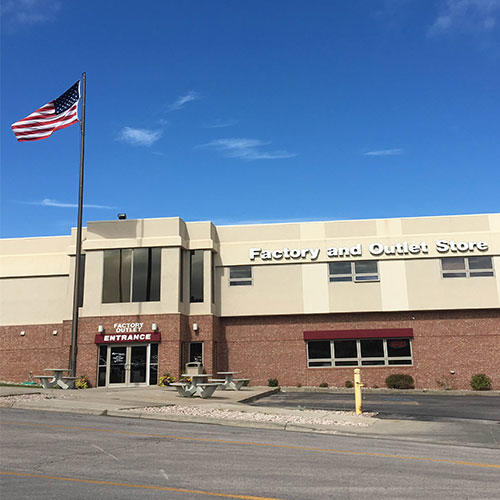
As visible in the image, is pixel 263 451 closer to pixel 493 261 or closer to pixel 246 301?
pixel 246 301

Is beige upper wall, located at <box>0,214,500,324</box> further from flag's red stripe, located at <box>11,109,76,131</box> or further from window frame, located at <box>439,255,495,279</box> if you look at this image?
flag's red stripe, located at <box>11,109,76,131</box>

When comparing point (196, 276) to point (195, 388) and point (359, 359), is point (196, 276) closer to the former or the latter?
point (195, 388)

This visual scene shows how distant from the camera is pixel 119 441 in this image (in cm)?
1066

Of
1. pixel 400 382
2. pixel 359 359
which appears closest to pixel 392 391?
pixel 400 382

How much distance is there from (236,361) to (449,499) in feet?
74.5

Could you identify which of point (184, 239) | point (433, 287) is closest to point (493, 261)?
point (433, 287)

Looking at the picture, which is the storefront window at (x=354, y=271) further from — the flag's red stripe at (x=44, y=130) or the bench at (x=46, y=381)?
the flag's red stripe at (x=44, y=130)

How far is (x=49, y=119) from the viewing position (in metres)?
25.0

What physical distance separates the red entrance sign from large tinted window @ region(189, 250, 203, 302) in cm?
292

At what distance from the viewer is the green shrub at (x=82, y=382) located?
25.8 metres

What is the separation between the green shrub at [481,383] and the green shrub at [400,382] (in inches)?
114

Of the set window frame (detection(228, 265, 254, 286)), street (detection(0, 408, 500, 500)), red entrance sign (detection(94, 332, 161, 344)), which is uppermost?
window frame (detection(228, 265, 254, 286))

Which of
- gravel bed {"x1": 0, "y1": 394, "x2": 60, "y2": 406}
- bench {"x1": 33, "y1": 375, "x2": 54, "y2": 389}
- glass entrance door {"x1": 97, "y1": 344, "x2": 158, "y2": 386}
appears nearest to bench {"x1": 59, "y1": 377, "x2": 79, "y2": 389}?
bench {"x1": 33, "y1": 375, "x2": 54, "y2": 389}

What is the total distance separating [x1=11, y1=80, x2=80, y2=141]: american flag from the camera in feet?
80.4
